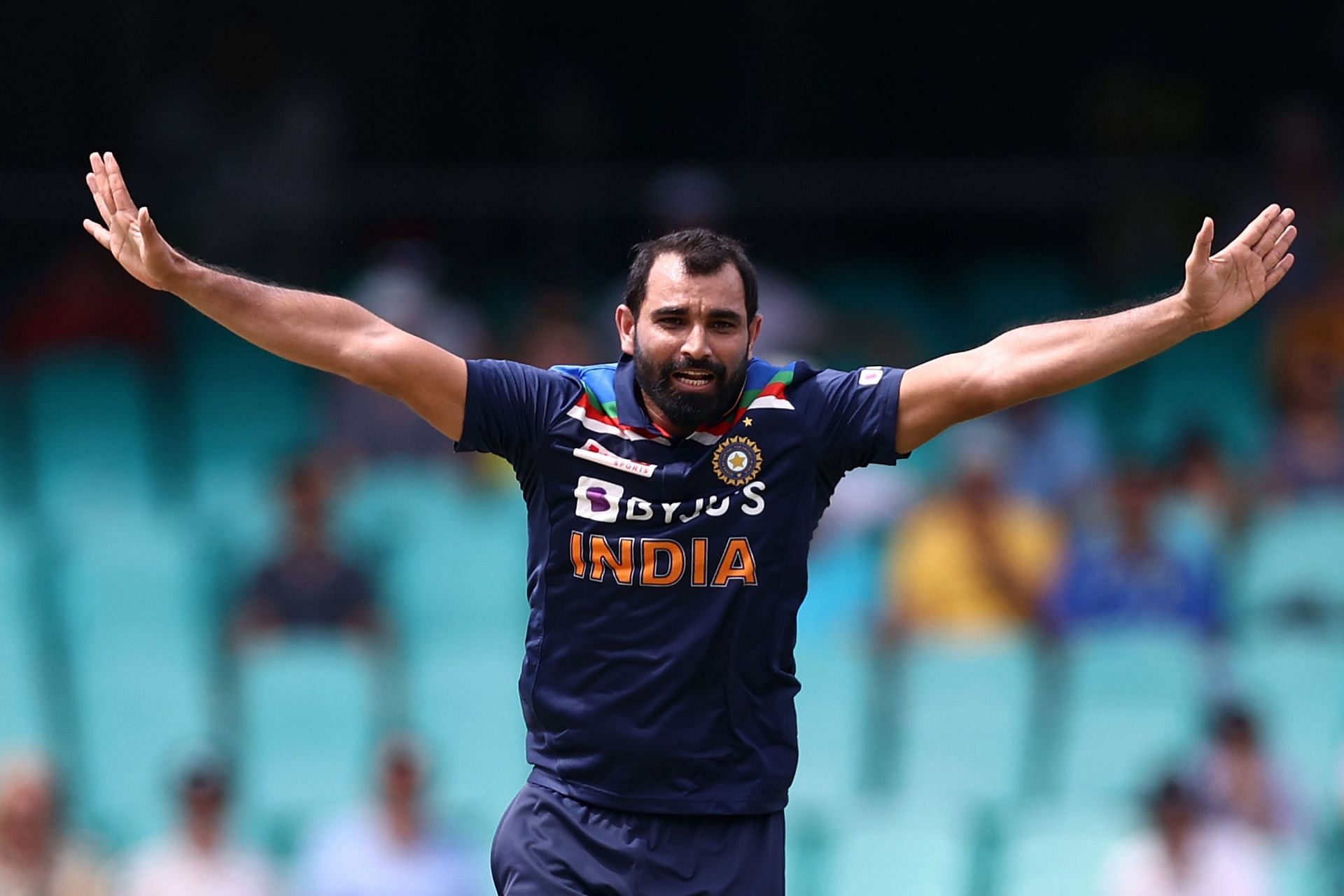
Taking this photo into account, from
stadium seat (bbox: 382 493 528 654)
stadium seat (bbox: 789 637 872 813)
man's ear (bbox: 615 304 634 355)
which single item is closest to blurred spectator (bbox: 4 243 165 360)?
stadium seat (bbox: 382 493 528 654)

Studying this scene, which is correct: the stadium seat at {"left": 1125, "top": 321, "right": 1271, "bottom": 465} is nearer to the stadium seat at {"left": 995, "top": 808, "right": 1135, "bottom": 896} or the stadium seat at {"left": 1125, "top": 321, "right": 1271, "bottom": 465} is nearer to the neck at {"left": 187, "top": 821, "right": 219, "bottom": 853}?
the stadium seat at {"left": 995, "top": 808, "right": 1135, "bottom": 896}

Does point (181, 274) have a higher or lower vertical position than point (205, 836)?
higher

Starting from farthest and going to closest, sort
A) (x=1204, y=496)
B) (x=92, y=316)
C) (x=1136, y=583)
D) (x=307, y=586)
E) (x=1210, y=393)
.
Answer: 1. (x=92, y=316)
2. (x=1210, y=393)
3. (x=1204, y=496)
4. (x=307, y=586)
5. (x=1136, y=583)

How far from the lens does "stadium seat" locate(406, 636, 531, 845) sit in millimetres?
8000

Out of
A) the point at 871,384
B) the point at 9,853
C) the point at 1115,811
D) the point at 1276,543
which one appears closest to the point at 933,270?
the point at 1276,543

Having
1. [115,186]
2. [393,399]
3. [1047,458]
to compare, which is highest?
[393,399]

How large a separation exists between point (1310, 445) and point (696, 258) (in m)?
5.93

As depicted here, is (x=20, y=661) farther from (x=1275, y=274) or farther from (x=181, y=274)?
(x=1275, y=274)

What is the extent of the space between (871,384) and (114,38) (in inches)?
346

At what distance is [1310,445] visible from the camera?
9.16m

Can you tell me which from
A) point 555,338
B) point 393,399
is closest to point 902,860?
point 555,338

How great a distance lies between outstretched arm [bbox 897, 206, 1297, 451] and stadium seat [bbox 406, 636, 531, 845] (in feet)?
14.1

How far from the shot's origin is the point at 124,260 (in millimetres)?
4031

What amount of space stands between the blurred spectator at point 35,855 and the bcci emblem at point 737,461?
4279 mm
